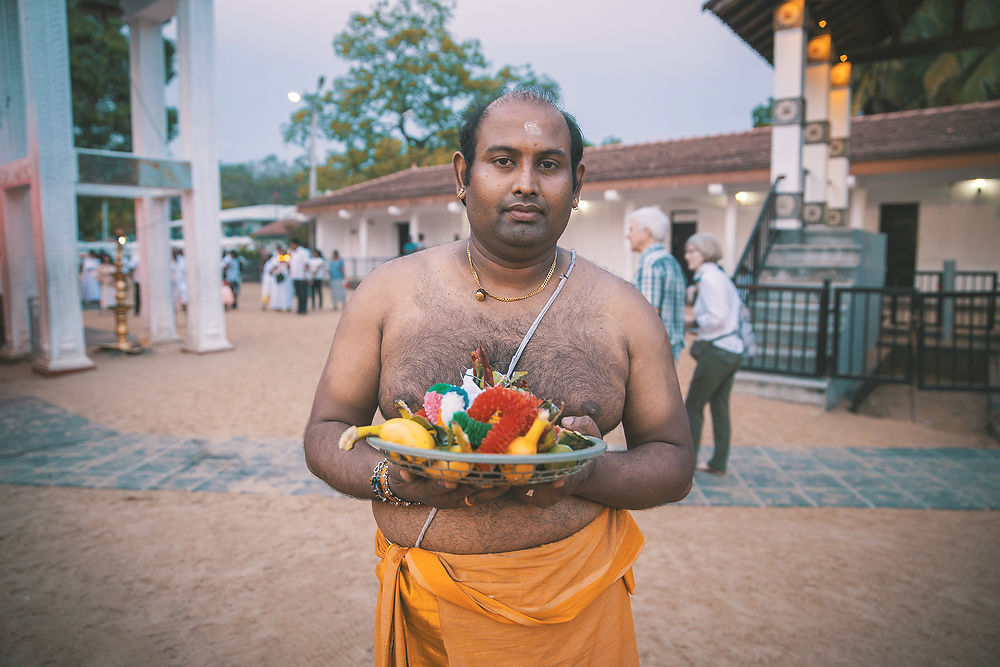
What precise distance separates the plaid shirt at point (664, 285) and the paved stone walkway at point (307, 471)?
1.40 meters

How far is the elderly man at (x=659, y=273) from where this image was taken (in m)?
4.74

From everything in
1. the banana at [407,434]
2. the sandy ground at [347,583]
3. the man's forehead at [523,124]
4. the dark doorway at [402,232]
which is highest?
the dark doorway at [402,232]

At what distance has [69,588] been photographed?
11.5 feet

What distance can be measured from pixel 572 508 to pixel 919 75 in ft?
88.7

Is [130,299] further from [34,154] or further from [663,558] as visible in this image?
[663,558]

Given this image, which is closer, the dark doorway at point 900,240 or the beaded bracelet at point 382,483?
the beaded bracelet at point 382,483

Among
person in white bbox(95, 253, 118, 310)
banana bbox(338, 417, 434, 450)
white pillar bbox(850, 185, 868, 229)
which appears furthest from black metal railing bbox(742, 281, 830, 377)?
person in white bbox(95, 253, 118, 310)

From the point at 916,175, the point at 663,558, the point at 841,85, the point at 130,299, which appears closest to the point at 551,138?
the point at 663,558

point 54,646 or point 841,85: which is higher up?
point 841,85

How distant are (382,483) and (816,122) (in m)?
12.4

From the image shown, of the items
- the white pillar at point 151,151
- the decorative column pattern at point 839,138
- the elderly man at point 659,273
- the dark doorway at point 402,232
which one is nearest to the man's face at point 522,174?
the elderly man at point 659,273

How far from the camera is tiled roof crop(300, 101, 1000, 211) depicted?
45.3ft

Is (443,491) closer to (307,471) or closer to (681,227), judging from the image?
(307,471)

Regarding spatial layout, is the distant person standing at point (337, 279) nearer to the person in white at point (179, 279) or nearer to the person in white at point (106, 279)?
the person in white at point (179, 279)
